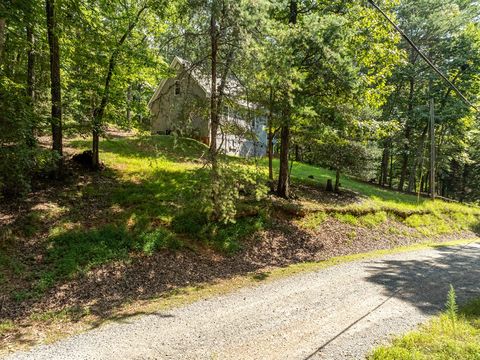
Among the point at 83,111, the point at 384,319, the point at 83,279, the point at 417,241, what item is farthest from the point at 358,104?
the point at 83,279

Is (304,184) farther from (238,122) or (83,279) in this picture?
(83,279)

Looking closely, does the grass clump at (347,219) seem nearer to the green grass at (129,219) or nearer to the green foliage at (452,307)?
the green grass at (129,219)

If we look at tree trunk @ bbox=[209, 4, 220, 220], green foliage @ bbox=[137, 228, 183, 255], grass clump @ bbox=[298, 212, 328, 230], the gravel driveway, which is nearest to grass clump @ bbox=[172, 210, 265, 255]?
green foliage @ bbox=[137, 228, 183, 255]

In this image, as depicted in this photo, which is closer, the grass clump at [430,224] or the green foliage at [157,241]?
the green foliage at [157,241]

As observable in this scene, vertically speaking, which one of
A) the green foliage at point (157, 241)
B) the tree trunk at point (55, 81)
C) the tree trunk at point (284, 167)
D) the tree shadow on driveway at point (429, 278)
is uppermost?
the tree trunk at point (55, 81)

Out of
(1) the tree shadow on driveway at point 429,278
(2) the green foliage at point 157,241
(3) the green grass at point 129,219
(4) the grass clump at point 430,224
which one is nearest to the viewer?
(1) the tree shadow on driveway at point 429,278

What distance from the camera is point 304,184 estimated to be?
17234 millimetres

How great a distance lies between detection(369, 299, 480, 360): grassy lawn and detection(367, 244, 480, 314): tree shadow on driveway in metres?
0.80

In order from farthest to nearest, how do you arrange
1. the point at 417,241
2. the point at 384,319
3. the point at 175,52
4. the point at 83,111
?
1. the point at 417,241
2. the point at 83,111
3. the point at 175,52
4. the point at 384,319

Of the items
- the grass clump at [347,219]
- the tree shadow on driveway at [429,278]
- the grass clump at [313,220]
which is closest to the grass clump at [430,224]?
the tree shadow on driveway at [429,278]

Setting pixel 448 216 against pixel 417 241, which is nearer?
pixel 417 241

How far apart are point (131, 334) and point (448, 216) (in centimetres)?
2000

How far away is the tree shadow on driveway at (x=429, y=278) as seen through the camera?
7223 millimetres

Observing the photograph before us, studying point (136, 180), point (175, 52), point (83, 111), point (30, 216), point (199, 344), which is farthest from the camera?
point (136, 180)
